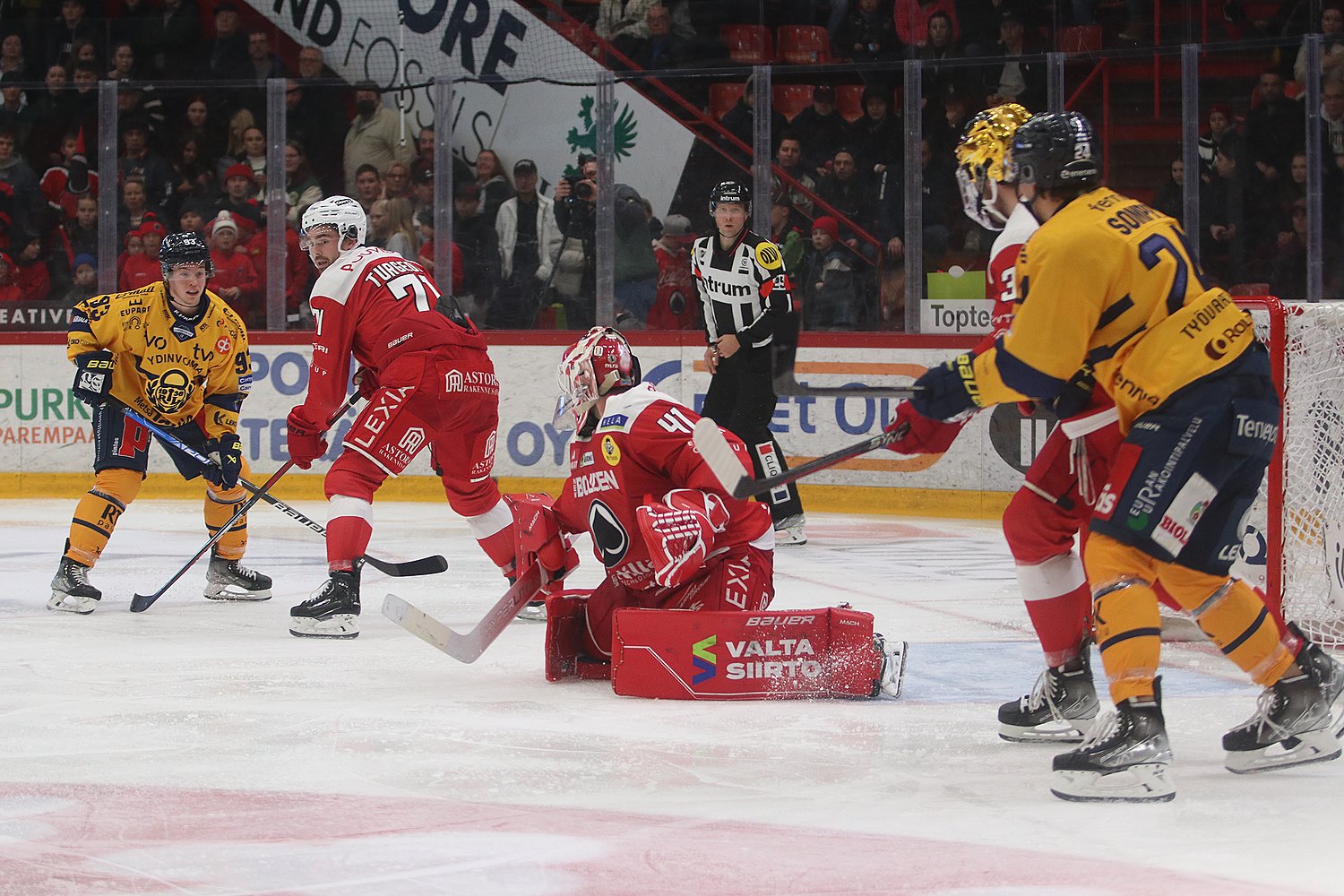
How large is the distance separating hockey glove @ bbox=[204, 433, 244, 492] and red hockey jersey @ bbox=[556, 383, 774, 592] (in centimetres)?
191

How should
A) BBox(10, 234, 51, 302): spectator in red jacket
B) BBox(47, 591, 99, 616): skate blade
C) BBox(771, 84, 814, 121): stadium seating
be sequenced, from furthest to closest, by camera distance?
BBox(10, 234, 51, 302): spectator in red jacket < BBox(771, 84, 814, 121): stadium seating < BBox(47, 591, 99, 616): skate blade

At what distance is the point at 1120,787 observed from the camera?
8.76ft

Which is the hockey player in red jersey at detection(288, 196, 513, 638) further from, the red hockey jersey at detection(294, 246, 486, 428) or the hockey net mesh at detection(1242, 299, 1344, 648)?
the hockey net mesh at detection(1242, 299, 1344, 648)

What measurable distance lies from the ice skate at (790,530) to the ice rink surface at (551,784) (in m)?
1.85

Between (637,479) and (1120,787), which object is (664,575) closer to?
(637,479)

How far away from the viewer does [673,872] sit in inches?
89.4

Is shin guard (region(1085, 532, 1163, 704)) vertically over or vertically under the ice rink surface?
Answer: over

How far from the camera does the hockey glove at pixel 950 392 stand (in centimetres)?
273

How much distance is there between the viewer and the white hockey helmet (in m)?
4.57

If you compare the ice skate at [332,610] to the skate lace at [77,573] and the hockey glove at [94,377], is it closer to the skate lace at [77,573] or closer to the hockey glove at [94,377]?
the skate lace at [77,573]

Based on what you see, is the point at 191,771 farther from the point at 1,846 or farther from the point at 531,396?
the point at 531,396

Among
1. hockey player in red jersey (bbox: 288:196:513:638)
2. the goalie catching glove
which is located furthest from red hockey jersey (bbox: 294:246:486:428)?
the goalie catching glove

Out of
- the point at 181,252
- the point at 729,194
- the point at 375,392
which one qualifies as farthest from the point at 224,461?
the point at 729,194

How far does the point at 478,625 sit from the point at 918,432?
4.60ft
